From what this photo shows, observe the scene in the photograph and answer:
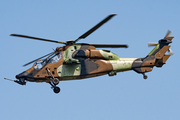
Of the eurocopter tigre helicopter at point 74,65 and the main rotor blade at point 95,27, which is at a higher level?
the main rotor blade at point 95,27

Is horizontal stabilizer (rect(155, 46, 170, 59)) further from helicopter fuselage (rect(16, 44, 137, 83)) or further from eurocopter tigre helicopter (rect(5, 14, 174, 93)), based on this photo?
helicopter fuselage (rect(16, 44, 137, 83))

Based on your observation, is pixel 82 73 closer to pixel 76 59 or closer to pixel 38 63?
pixel 76 59

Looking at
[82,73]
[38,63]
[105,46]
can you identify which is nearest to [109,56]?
[105,46]

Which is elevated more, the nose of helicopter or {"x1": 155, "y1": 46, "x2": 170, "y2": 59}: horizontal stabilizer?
{"x1": 155, "y1": 46, "x2": 170, "y2": 59}: horizontal stabilizer

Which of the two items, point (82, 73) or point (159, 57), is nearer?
point (82, 73)

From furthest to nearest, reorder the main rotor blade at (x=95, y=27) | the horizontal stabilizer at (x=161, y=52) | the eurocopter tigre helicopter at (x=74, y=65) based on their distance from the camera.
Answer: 1. the horizontal stabilizer at (x=161, y=52)
2. the eurocopter tigre helicopter at (x=74, y=65)
3. the main rotor blade at (x=95, y=27)

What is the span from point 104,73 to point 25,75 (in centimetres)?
655

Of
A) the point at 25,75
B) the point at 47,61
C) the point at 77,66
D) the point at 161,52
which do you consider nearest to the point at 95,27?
the point at 77,66

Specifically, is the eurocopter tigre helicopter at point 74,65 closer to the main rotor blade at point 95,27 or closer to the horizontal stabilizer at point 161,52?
the main rotor blade at point 95,27

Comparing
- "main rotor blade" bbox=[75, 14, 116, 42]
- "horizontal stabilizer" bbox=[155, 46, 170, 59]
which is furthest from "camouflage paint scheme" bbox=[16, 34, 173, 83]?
"horizontal stabilizer" bbox=[155, 46, 170, 59]

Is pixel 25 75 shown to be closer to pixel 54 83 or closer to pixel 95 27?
pixel 54 83

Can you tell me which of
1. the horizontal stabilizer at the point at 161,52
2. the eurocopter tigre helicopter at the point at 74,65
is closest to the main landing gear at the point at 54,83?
the eurocopter tigre helicopter at the point at 74,65

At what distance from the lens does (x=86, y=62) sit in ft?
80.1

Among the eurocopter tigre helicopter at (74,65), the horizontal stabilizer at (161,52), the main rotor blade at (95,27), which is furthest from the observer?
the horizontal stabilizer at (161,52)
